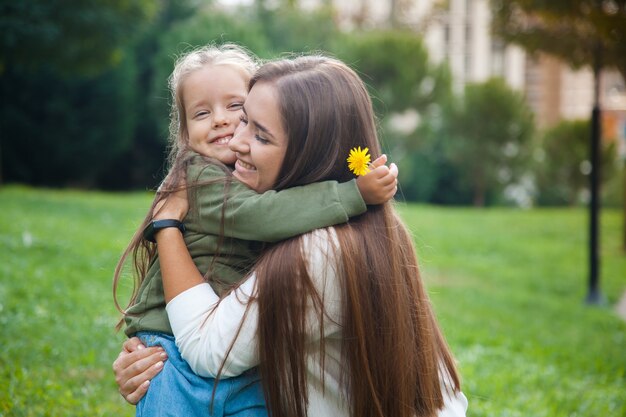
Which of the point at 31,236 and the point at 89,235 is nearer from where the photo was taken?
the point at 31,236

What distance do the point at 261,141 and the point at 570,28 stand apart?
946cm

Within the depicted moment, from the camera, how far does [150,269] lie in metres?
2.56

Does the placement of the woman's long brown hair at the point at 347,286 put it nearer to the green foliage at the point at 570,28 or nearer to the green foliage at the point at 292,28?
the green foliage at the point at 570,28

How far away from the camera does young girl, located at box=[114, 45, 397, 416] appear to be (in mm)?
2250

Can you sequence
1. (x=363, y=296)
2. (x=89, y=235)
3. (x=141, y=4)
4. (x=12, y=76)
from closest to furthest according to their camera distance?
(x=363, y=296), (x=89, y=235), (x=141, y=4), (x=12, y=76)

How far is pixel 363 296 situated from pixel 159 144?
24266mm

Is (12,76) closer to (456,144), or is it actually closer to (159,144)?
(159,144)

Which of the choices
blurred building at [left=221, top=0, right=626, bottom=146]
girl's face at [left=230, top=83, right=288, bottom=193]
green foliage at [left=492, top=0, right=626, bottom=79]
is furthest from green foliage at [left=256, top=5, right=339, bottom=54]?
girl's face at [left=230, top=83, right=288, bottom=193]

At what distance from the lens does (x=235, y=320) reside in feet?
7.27

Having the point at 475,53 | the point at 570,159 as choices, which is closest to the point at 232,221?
the point at 570,159

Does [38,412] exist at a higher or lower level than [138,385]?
lower

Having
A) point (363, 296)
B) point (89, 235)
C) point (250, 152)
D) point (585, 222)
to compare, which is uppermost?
point (250, 152)

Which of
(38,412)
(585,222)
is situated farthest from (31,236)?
(585,222)

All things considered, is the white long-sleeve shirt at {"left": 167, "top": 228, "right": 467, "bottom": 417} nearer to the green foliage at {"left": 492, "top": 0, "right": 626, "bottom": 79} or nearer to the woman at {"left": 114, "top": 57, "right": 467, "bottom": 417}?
the woman at {"left": 114, "top": 57, "right": 467, "bottom": 417}
